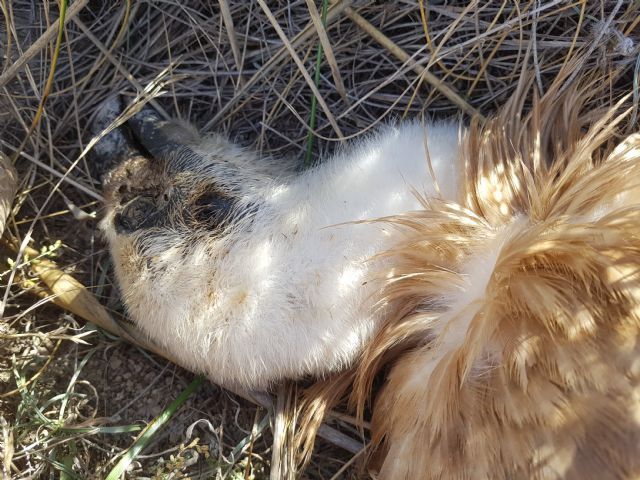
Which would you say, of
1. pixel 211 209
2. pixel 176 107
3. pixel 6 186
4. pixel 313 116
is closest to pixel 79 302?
pixel 6 186

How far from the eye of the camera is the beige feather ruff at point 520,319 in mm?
1271

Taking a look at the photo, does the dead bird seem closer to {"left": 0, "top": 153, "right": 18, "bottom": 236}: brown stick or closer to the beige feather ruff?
the beige feather ruff

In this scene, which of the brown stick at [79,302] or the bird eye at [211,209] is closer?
the bird eye at [211,209]

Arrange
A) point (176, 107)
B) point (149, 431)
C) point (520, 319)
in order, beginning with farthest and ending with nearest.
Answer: point (176, 107) < point (149, 431) < point (520, 319)

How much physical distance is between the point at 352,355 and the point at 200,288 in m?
0.44

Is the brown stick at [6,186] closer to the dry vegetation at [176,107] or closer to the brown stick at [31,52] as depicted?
the dry vegetation at [176,107]

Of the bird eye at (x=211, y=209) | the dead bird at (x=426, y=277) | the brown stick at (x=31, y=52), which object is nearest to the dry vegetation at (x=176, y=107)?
the brown stick at (x=31, y=52)

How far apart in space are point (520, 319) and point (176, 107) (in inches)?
52.7

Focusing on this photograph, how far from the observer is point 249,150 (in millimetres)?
2135

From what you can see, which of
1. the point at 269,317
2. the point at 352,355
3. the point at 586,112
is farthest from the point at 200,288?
the point at 586,112

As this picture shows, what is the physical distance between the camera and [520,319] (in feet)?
4.70

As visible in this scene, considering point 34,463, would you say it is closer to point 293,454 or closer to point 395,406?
point 293,454

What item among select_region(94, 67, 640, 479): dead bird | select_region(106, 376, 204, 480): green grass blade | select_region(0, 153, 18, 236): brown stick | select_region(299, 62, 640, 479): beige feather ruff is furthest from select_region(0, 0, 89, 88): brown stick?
select_region(299, 62, 640, 479): beige feather ruff

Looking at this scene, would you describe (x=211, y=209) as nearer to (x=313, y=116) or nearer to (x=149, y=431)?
(x=313, y=116)
